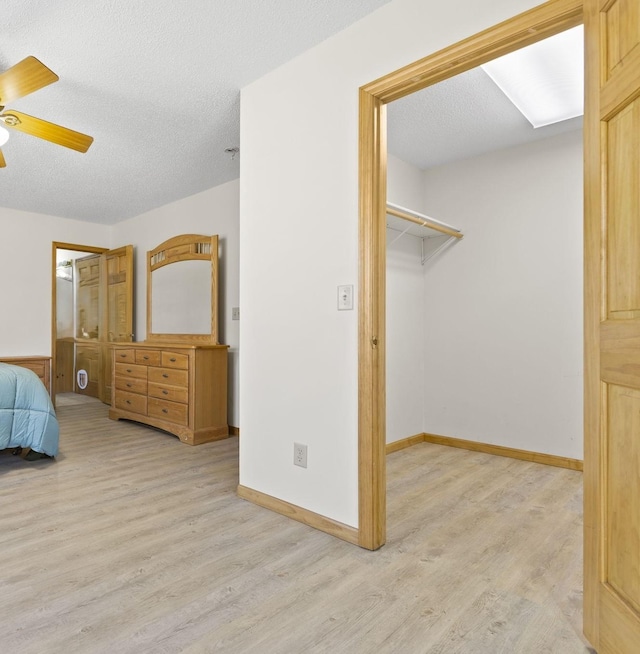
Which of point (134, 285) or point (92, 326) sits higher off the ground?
point (134, 285)

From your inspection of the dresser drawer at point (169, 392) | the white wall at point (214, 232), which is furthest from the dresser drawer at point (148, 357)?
the white wall at point (214, 232)

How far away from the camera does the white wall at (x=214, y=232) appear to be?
433 centimetres

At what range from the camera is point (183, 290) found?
4652 millimetres

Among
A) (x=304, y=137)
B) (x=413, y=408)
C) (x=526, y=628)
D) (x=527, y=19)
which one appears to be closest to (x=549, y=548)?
(x=526, y=628)

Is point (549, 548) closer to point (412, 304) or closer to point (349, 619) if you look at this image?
point (349, 619)

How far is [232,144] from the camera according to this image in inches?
136

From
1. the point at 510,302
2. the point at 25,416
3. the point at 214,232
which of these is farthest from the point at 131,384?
the point at 510,302

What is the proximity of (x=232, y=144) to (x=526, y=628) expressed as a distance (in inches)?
134

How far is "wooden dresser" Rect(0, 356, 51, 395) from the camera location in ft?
16.2

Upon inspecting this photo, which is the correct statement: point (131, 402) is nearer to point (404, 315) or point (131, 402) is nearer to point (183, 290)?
point (183, 290)

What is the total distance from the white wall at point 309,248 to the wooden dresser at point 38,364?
3.69 metres

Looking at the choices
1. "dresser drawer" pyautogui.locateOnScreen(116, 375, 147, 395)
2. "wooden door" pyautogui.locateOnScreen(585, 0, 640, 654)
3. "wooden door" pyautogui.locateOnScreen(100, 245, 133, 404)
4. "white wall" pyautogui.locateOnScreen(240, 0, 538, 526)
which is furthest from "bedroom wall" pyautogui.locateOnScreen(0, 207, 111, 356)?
"wooden door" pyautogui.locateOnScreen(585, 0, 640, 654)

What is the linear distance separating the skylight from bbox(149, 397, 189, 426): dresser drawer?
3358 mm

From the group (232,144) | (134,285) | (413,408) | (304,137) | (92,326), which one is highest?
(232,144)
